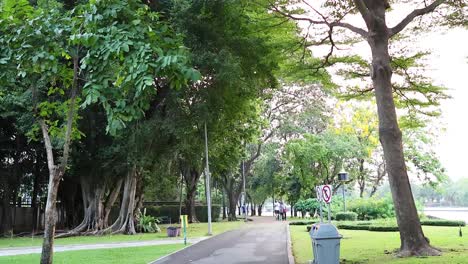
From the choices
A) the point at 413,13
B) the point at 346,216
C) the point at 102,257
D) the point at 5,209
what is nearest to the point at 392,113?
the point at 413,13

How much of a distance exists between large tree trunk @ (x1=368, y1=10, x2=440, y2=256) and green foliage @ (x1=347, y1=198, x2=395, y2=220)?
1956 centimetres

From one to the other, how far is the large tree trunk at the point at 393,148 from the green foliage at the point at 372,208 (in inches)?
770

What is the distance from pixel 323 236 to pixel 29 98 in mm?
18081

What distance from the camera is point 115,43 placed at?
22.9ft

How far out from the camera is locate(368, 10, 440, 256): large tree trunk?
1115cm

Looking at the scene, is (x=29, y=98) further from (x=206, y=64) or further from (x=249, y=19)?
(x=249, y=19)

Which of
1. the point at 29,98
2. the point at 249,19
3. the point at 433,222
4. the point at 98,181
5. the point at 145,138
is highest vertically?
the point at 249,19

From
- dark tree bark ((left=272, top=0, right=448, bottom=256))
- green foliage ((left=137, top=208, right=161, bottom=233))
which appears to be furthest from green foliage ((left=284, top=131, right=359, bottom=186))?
dark tree bark ((left=272, top=0, right=448, bottom=256))

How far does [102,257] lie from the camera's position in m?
14.7

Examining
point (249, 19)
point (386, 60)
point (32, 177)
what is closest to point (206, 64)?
point (249, 19)

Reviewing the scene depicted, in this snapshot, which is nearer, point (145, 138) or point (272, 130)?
point (145, 138)

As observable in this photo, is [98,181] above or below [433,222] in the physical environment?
above

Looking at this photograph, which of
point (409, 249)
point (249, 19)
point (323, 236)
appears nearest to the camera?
point (323, 236)

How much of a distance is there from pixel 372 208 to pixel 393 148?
67.2 ft
